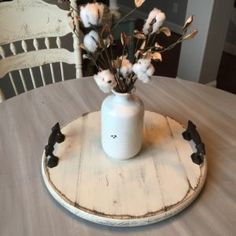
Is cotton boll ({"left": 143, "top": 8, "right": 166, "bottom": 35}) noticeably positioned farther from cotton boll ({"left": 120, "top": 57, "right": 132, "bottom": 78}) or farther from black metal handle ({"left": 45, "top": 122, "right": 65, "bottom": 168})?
black metal handle ({"left": 45, "top": 122, "right": 65, "bottom": 168})

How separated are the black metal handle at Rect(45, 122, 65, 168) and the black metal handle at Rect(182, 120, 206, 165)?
366mm

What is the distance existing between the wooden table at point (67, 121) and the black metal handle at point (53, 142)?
0.04m

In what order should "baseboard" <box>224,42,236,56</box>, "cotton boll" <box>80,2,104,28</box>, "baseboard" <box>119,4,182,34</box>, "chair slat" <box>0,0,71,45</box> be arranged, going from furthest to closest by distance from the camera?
"baseboard" <box>119,4,182,34</box>, "baseboard" <box>224,42,236,56</box>, "chair slat" <box>0,0,71,45</box>, "cotton boll" <box>80,2,104,28</box>

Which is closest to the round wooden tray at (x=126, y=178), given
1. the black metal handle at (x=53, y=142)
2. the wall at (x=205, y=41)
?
the black metal handle at (x=53, y=142)

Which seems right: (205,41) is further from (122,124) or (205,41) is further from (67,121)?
(122,124)

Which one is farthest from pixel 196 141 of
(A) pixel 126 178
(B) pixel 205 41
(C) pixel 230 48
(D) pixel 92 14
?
(C) pixel 230 48

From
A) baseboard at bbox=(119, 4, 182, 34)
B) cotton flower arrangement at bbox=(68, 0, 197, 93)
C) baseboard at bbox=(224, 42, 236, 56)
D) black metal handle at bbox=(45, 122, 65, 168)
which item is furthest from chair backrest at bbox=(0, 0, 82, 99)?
baseboard at bbox=(119, 4, 182, 34)

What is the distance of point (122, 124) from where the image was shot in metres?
0.77

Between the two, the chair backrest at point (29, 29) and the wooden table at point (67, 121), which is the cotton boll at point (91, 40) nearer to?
the wooden table at point (67, 121)

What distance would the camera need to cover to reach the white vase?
2.51 feet

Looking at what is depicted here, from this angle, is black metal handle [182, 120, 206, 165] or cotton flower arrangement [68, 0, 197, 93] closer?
cotton flower arrangement [68, 0, 197, 93]

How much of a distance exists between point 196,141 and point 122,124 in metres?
0.24

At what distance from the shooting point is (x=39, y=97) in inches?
44.5

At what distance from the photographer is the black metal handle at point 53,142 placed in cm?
83
